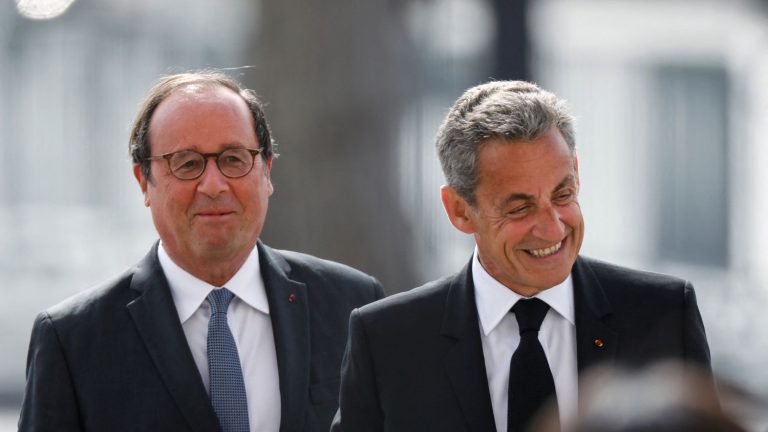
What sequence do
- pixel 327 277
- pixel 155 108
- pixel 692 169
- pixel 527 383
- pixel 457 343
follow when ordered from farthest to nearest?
pixel 692 169, pixel 327 277, pixel 155 108, pixel 457 343, pixel 527 383

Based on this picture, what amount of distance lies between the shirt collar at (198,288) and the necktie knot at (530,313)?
29.1 inches

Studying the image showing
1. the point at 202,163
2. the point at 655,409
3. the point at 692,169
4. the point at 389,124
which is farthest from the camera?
the point at 692,169

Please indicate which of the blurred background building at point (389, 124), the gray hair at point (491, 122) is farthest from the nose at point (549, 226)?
the blurred background building at point (389, 124)

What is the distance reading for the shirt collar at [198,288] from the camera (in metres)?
3.11

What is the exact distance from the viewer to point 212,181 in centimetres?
304

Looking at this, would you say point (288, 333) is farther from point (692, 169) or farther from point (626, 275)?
point (692, 169)

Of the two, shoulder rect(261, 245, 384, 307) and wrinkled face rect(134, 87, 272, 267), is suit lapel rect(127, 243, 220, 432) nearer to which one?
→ wrinkled face rect(134, 87, 272, 267)

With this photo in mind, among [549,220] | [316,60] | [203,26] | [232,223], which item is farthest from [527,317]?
[203,26]

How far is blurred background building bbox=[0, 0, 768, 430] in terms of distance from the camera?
21.0 ft

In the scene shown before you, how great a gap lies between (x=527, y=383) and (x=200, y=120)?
1081 millimetres

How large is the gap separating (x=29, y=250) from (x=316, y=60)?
6.03ft

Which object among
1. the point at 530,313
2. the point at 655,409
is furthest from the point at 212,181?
the point at 655,409

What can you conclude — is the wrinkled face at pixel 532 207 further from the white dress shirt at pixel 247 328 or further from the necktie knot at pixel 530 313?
the white dress shirt at pixel 247 328

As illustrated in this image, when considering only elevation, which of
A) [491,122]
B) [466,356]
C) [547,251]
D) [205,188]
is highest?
[491,122]
